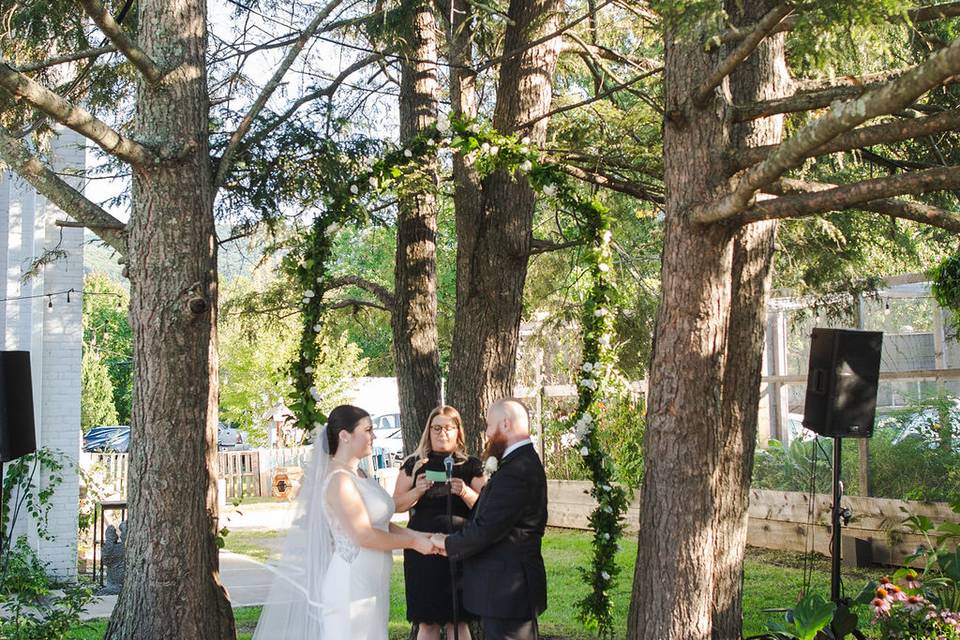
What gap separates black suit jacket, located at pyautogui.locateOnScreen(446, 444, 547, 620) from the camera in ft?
16.3

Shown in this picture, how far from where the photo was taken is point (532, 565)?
510cm

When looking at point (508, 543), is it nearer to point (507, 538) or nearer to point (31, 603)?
point (507, 538)

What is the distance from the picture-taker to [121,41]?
5.68 meters

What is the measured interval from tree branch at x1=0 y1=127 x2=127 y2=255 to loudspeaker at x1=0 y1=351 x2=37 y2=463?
39.1 inches

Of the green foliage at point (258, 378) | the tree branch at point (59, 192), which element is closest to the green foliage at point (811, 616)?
the tree branch at point (59, 192)

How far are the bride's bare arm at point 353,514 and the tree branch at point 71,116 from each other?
7.87 feet

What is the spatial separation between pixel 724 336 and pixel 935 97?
2869mm

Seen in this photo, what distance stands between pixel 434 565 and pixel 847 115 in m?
3.46

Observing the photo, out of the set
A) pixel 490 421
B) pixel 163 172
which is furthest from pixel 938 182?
pixel 163 172

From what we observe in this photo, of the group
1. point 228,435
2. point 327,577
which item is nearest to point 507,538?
point 327,577

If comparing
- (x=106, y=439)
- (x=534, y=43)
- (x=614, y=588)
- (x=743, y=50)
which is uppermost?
(x=534, y=43)

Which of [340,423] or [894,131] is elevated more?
[894,131]

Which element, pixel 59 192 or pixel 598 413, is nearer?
pixel 59 192

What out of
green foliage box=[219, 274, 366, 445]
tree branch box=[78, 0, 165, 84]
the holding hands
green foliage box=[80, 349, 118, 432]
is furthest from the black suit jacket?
green foliage box=[80, 349, 118, 432]
